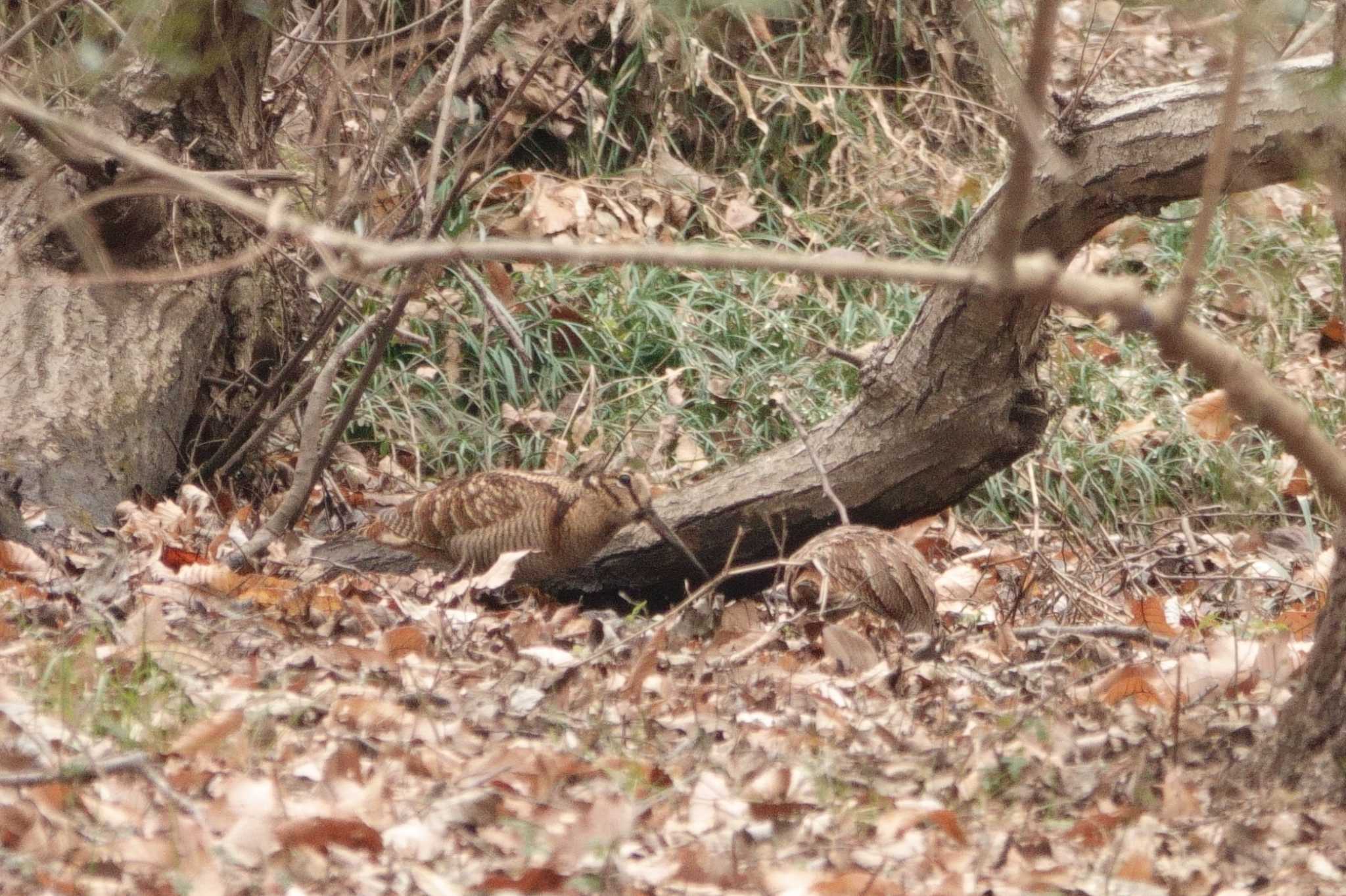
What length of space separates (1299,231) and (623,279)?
3810mm

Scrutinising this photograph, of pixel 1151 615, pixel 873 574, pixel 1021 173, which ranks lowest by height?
pixel 1151 615

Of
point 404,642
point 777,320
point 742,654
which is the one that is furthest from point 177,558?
point 777,320

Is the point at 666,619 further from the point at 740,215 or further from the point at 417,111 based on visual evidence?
the point at 740,215

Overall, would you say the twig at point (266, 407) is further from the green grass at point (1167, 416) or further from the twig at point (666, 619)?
the green grass at point (1167, 416)

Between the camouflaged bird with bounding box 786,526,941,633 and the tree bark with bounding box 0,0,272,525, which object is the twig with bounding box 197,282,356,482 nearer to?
the tree bark with bounding box 0,0,272,525

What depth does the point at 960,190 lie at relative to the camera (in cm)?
920

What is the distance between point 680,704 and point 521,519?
5.96ft

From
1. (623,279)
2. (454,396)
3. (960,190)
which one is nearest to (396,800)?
(454,396)

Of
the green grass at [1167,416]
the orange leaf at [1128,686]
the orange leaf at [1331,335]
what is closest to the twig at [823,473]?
the orange leaf at [1128,686]

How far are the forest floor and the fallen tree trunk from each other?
0.66ft

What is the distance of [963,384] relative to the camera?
5055mm

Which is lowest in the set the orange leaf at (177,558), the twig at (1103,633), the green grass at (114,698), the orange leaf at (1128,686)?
the orange leaf at (177,558)

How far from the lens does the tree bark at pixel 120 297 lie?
18.6 feet

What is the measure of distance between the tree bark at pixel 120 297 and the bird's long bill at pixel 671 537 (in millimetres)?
1903
